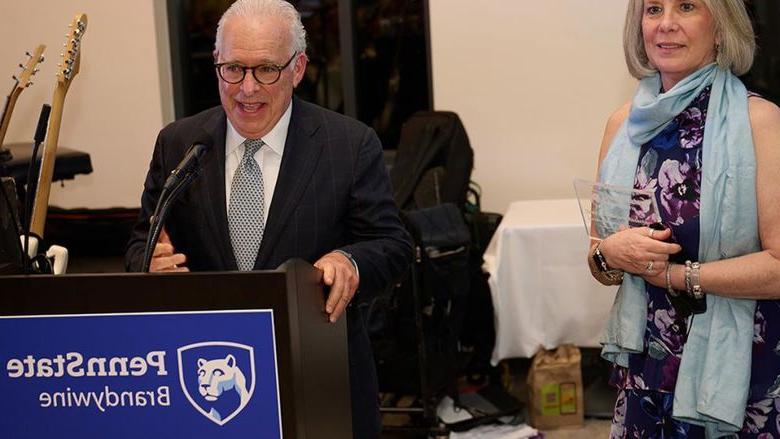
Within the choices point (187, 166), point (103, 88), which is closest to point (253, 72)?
point (187, 166)

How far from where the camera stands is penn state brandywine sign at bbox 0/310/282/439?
1443mm

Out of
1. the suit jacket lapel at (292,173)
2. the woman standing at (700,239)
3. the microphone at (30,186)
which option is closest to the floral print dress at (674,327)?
the woman standing at (700,239)

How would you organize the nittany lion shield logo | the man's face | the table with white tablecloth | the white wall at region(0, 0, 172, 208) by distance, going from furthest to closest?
the white wall at region(0, 0, 172, 208) < the table with white tablecloth < the man's face < the nittany lion shield logo

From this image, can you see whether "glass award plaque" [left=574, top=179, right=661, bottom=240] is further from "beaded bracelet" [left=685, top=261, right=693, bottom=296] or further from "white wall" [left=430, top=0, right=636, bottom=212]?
Result: "white wall" [left=430, top=0, right=636, bottom=212]

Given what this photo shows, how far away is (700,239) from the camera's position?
2.05m

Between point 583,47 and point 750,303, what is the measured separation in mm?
2991

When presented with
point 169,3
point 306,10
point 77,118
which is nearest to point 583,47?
point 306,10

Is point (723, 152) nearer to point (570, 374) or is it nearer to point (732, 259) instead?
point (732, 259)

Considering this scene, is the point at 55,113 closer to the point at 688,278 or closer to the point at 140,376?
the point at 140,376

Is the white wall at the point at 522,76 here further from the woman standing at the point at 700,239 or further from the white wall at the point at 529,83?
the woman standing at the point at 700,239

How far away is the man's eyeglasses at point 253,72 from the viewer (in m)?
1.95

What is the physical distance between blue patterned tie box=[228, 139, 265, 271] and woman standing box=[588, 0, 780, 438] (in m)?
0.69

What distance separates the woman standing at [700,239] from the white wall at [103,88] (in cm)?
382

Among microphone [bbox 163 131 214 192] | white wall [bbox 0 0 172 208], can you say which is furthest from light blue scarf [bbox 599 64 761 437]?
white wall [bbox 0 0 172 208]
